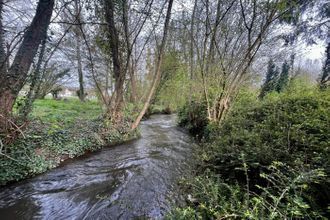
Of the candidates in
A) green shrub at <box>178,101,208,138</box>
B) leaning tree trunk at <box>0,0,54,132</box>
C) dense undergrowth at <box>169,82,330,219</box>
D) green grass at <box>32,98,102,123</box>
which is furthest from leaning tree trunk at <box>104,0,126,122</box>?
dense undergrowth at <box>169,82,330,219</box>

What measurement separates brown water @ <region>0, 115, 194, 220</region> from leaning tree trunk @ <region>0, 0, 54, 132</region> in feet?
5.28

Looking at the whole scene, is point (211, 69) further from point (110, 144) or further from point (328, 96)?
point (110, 144)

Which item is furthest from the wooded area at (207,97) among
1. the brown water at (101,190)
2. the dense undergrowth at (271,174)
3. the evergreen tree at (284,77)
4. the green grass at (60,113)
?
the evergreen tree at (284,77)

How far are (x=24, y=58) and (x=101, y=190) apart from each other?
336cm

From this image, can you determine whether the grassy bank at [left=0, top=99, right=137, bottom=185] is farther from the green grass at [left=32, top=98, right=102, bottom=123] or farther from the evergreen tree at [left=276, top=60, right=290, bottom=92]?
the evergreen tree at [left=276, top=60, right=290, bottom=92]

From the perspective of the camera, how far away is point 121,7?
21.4 feet

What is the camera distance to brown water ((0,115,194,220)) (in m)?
2.97

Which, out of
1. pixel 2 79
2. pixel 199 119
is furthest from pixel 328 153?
pixel 199 119

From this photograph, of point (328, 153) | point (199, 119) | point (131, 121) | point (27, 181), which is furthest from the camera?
point (199, 119)

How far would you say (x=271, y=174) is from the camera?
226 cm

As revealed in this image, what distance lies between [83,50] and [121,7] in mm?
3001

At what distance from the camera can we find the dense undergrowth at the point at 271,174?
1868 millimetres

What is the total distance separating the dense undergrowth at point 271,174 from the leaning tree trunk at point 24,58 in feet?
13.0

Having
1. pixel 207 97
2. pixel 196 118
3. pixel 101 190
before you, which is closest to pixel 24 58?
pixel 101 190
